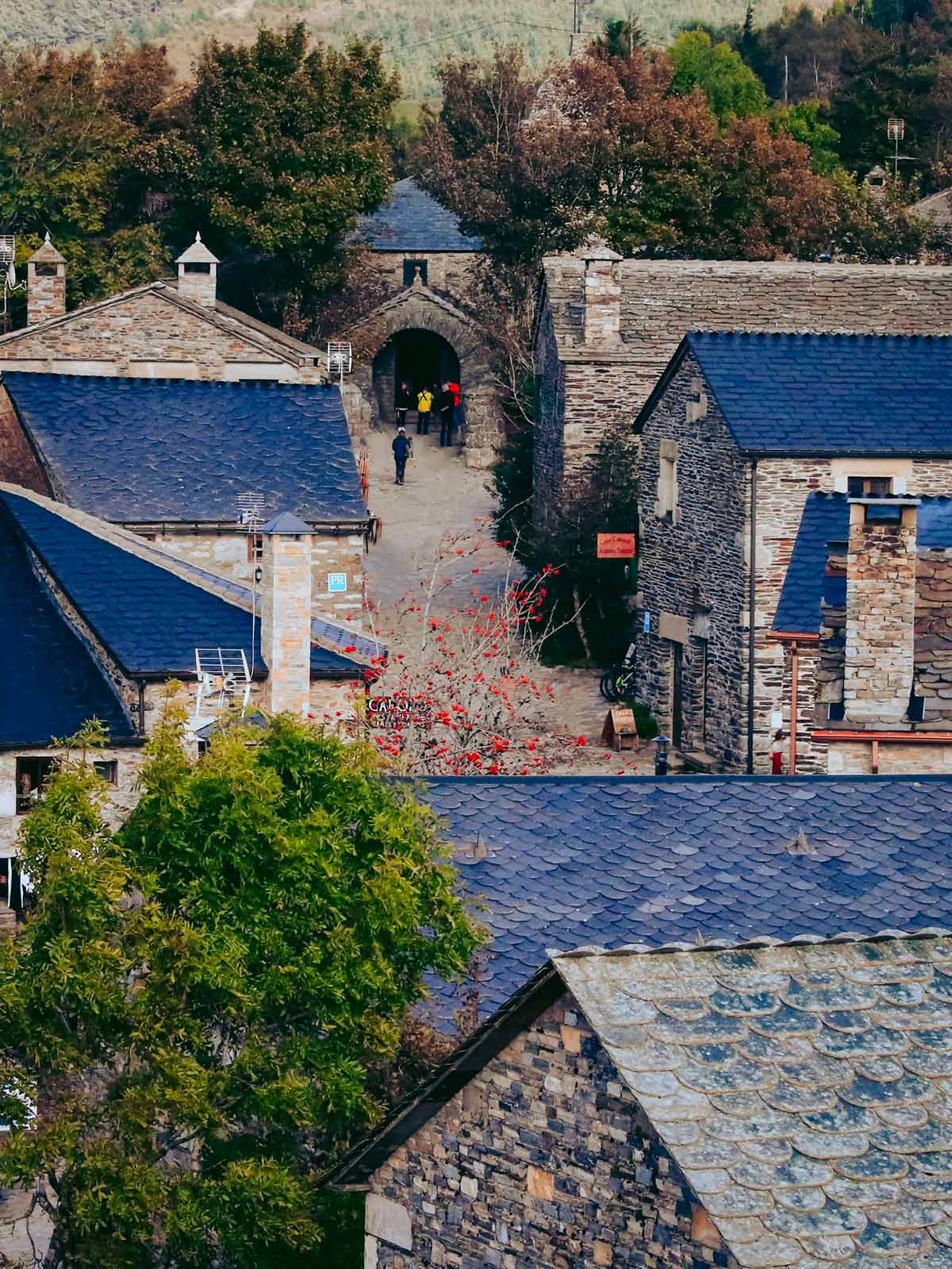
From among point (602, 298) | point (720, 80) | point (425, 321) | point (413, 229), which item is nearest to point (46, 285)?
point (425, 321)

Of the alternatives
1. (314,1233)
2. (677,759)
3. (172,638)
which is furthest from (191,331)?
(314,1233)

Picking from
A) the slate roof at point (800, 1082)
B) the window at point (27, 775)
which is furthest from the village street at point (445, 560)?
the slate roof at point (800, 1082)

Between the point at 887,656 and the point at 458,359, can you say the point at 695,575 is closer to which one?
the point at 887,656

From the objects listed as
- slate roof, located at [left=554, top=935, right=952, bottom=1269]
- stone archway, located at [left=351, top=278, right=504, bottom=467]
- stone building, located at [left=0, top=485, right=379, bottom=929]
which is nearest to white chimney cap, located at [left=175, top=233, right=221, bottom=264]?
stone archway, located at [left=351, top=278, right=504, bottom=467]

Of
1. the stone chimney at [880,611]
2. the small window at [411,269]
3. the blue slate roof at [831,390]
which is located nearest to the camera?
the stone chimney at [880,611]

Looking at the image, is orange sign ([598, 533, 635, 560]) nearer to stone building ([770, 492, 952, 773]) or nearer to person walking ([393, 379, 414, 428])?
stone building ([770, 492, 952, 773])

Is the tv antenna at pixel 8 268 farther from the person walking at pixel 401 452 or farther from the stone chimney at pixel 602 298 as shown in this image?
the stone chimney at pixel 602 298

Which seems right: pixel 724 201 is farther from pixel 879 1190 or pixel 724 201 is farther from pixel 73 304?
pixel 879 1190

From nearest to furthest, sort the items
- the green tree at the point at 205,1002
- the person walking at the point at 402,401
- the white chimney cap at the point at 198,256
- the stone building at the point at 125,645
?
the green tree at the point at 205,1002
the stone building at the point at 125,645
the white chimney cap at the point at 198,256
the person walking at the point at 402,401
